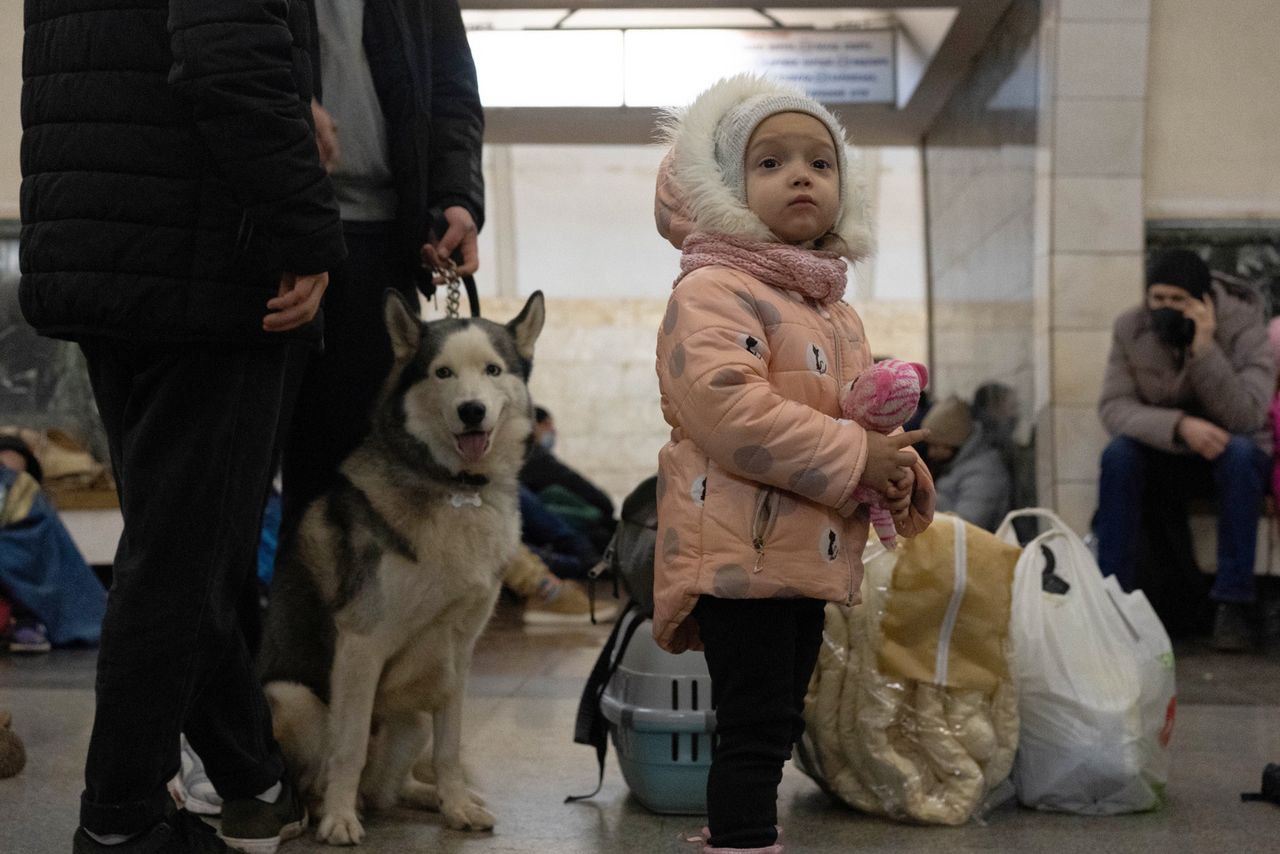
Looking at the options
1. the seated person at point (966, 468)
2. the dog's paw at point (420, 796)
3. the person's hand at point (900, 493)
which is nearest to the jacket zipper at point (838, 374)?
the person's hand at point (900, 493)

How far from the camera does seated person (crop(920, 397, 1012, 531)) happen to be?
787cm

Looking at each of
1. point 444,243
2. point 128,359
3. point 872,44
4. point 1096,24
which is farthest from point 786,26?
point 128,359

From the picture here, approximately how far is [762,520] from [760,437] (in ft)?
0.52

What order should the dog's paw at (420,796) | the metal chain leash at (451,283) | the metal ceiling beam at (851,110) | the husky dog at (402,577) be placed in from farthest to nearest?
1. the metal ceiling beam at (851,110)
2. the dog's paw at (420,796)
3. the metal chain leash at (451,283)
4. the husky dog at (402,577)

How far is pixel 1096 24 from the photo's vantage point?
7277 mm

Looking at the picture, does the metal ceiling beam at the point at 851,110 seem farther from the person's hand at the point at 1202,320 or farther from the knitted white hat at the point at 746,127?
the knitted white hat at the point at 746,127

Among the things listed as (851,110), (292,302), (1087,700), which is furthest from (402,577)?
(851,110)

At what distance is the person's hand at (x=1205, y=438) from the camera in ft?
20.1

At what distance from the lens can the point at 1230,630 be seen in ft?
19.7

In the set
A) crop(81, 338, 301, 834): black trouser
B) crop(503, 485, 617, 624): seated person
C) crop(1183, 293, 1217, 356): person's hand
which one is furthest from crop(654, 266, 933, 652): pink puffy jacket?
crop(503, 485, 617, 624): seated person

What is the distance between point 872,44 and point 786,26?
1.97 feet

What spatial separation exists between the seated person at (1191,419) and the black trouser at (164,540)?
483cm

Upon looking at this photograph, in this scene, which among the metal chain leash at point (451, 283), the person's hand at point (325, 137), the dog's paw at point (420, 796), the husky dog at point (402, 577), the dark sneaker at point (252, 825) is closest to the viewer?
the person's hand at point (325, 137)

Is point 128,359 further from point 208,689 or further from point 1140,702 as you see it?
point 1140,702
